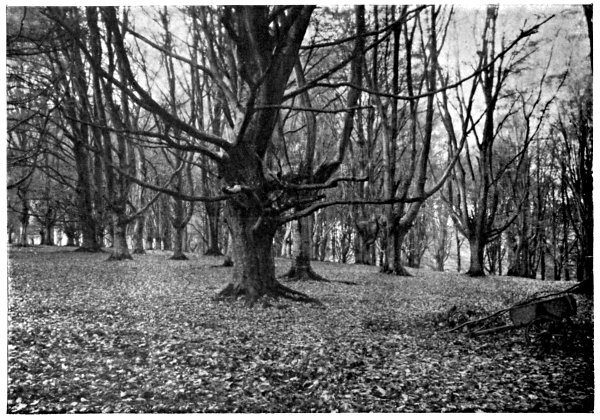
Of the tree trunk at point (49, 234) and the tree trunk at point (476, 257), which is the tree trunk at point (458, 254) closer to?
the tree trunk at point (476, 257)

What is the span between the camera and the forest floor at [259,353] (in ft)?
10.7

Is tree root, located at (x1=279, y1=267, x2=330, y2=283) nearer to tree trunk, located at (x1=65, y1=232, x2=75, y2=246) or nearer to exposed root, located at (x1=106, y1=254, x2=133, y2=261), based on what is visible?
exposed root, located at (x1=106, y1=254, x2=133, y2=261)

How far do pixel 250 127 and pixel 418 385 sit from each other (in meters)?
3.72

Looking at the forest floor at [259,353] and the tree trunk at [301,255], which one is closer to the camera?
the forest floor at [259,353]

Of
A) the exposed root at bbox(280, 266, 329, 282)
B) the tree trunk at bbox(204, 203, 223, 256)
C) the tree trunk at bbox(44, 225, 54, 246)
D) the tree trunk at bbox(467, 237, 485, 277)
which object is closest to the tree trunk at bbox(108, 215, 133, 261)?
the tree trunk at bbox(44, 225, 54, 246)

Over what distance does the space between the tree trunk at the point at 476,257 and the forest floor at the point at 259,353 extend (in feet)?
1.73

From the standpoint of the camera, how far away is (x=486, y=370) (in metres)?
3.44

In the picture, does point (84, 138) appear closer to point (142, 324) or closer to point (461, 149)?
point (142, 324)

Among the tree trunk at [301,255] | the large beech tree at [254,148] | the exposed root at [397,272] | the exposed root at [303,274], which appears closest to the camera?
the large beech tree at [254,148]

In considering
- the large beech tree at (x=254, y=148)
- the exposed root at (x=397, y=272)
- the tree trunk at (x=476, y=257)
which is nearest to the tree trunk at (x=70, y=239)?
the large beech tree at (x=254, y=148)

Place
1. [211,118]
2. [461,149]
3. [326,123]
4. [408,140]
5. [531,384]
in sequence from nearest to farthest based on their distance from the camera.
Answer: [531,384]
[461,149]
[211,118]
[408,140]
[326,123]

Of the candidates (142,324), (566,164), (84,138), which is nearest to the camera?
(142,324)

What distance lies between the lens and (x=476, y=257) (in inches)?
229

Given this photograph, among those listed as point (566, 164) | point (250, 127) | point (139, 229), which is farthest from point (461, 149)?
point (139, 229)
